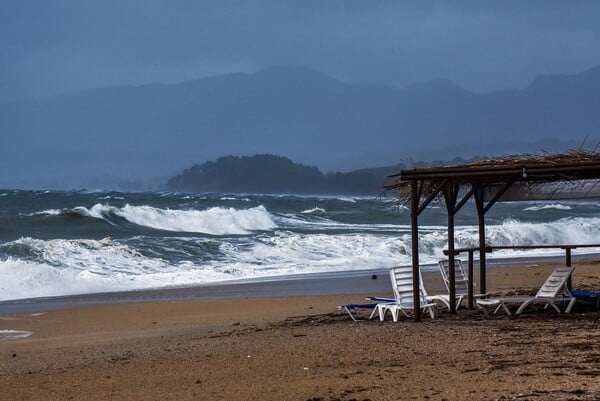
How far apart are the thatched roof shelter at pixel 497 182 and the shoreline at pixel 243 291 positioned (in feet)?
15.3

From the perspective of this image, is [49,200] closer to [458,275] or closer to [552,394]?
[458,275]

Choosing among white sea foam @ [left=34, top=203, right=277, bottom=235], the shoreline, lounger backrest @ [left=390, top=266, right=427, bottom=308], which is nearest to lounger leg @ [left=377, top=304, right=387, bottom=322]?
lounger backrest @ [left=390, top=266, right=427, bottom=308]

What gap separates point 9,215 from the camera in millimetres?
37312

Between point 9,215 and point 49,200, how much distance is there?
494 inches

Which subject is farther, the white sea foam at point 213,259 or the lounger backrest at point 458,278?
the white sea foam at point 213,259

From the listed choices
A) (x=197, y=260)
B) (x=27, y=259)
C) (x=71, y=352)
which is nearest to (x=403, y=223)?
(x=197, y=260)

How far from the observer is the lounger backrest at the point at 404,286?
12.2 metres

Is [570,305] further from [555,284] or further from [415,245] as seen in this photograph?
[415,245]

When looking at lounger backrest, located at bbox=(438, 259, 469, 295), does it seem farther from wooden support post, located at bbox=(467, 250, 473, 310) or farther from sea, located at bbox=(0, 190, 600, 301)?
sea, located at bbox=(0, 190, 600, 301)

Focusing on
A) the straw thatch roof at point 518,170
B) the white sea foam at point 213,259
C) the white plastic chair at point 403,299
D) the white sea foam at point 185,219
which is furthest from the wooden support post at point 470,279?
the white sea foam at point 185,219

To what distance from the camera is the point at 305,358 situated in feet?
29.7

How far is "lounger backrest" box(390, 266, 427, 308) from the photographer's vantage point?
1220cm

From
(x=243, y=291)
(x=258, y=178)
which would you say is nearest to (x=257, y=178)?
(x=258, y=178)

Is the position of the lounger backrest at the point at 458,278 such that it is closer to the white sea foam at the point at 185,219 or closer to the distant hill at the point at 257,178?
the white sea foam at the point at 185,219
